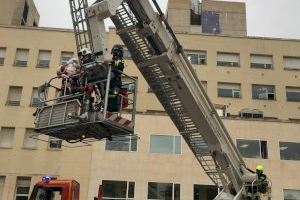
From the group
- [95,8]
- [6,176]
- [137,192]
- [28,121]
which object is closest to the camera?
[95,8]

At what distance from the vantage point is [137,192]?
86.0 feet

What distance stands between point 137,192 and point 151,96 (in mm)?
10482

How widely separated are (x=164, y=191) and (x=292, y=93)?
16.4 m

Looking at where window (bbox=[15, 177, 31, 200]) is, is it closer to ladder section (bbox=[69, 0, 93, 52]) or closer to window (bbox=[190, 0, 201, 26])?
ladder section (bbox=[69, 0, 93, 52])

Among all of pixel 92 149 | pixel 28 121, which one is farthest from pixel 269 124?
pixel 28 121

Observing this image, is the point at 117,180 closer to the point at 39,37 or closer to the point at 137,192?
the point at 137,192

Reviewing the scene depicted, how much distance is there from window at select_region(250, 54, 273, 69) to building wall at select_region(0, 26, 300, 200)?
52 centimetres

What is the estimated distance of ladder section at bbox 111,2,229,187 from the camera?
457 inches

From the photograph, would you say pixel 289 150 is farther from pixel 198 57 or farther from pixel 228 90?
pixel 198 57

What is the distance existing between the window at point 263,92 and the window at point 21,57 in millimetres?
18642

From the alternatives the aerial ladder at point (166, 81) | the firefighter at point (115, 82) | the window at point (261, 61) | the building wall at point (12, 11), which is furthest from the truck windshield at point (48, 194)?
the building wall at point (12, 11)

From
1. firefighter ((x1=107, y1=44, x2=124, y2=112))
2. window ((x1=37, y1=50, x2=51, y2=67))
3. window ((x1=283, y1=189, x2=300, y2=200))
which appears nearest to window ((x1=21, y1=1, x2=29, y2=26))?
window ((x1=37, y1=50, x2=51, y2=67))

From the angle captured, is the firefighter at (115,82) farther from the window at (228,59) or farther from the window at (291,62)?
the window at (291,62)

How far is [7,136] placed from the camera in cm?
3231
